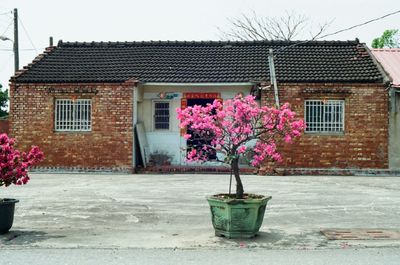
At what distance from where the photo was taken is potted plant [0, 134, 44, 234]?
912cm

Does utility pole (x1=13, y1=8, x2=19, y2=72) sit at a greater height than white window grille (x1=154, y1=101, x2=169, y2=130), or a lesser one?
greater

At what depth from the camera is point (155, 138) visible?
2247 cm

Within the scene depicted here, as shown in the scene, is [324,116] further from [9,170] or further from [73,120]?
[9,170]

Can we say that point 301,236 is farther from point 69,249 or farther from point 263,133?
point 69,249

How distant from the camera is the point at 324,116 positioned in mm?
20938

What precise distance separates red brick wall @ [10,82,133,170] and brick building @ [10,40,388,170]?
4 centimetres

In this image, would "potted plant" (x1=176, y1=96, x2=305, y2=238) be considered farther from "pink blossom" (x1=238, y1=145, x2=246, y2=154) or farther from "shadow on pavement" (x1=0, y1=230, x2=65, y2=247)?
"shadow on pavement" (x1=0, y1=230, x2=65, y2=247)

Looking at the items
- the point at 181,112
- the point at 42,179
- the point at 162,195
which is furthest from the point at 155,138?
the point at 181,112

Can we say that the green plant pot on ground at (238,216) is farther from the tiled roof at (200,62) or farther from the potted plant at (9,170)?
the tiled roof at (200,62)

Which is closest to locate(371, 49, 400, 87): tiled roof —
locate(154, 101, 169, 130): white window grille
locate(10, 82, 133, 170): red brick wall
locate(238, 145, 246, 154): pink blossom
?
locate(154, 101, 169, 130): white window grille

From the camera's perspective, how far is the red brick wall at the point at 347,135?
20.7 metres

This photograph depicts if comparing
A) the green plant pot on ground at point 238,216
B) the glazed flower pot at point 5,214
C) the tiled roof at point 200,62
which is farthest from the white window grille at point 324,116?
the glazed flower pot at point 5,214

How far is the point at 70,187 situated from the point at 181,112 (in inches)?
302

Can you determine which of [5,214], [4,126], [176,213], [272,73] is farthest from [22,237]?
[4,126]
